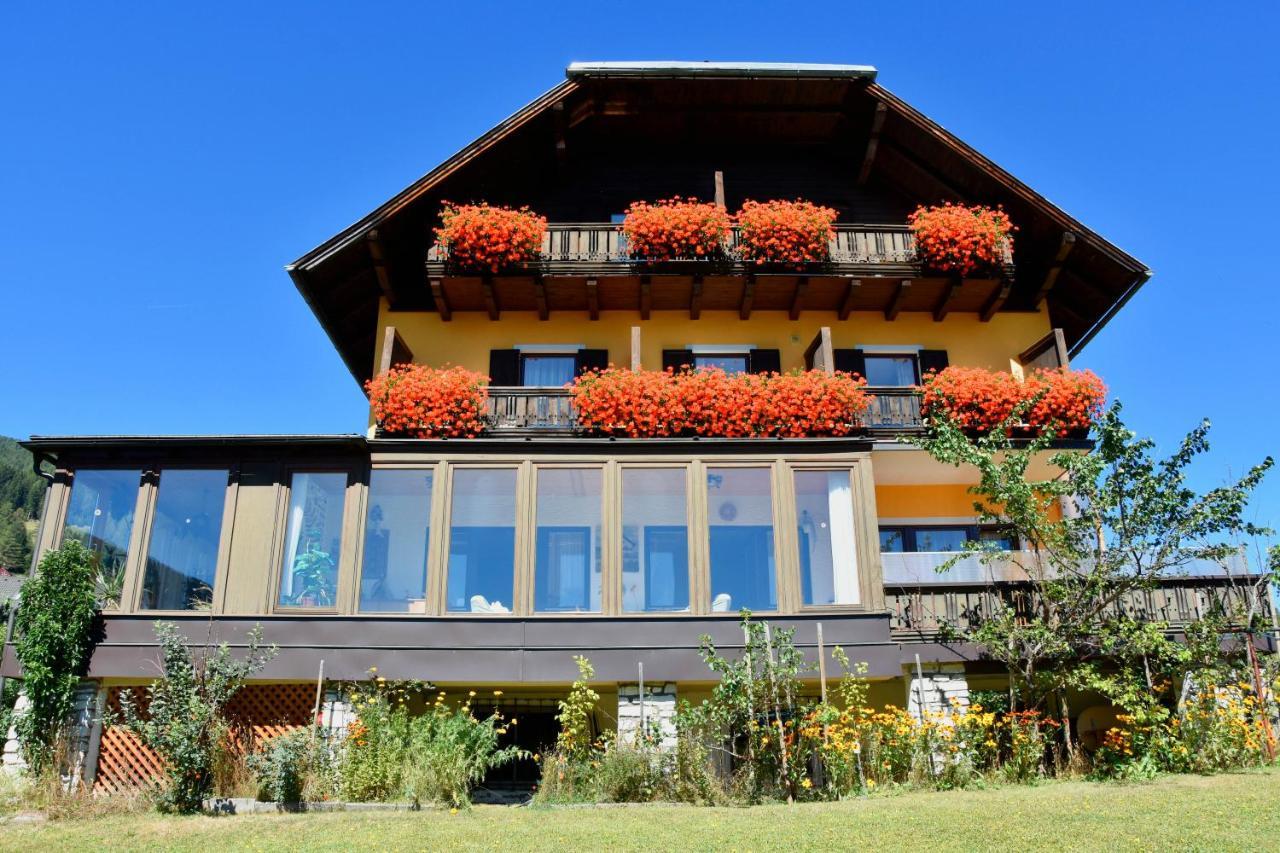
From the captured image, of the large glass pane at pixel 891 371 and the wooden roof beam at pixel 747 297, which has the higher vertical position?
the wooden roof beam at pixel 747 297

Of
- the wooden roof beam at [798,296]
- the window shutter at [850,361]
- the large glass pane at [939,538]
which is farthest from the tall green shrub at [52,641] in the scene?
the large glass pane at [939,538]

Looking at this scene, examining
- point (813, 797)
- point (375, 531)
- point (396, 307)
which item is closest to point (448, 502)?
point (375, 531)

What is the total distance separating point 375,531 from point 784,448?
6.24m

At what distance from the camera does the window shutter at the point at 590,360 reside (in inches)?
741

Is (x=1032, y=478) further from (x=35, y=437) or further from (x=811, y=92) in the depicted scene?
(x=35, y=437)

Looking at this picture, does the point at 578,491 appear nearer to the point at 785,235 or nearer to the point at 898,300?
the point at 785,235

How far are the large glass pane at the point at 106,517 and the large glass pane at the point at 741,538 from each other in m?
8.50

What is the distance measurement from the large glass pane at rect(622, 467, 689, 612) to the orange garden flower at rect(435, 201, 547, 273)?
4.48 metres

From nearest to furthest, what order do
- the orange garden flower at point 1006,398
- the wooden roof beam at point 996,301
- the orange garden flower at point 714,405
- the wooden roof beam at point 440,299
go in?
the orange garden flower at point 714,405 < the orange garden flower at point 1006,398 < the wooden roof beam at point 440,299 < the wooden roof beam at point 996,301

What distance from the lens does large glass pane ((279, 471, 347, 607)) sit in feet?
50.0

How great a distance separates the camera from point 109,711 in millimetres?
14547

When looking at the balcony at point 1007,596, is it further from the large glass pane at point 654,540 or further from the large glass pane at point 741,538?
the large glass pane at point 654,540

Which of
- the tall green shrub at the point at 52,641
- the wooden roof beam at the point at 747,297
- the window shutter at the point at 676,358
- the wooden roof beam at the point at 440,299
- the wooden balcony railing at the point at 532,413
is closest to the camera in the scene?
the tall green shrub at the point at 52,641

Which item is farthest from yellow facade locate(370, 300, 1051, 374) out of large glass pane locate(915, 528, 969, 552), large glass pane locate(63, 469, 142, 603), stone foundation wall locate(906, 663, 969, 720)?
stone foundation wall locate(906, 663, 969, 720)
